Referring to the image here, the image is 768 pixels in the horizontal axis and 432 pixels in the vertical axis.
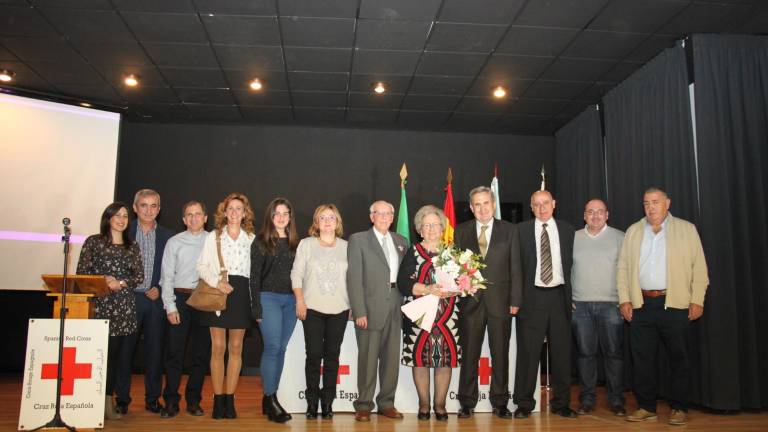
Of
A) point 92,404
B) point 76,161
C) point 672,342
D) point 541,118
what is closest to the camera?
point 92,404

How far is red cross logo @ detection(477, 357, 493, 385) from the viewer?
5.00 meters

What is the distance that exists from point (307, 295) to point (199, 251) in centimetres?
96

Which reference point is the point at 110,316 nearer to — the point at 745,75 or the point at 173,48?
the point at 173,48

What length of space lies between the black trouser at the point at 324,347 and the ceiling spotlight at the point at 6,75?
176 inches

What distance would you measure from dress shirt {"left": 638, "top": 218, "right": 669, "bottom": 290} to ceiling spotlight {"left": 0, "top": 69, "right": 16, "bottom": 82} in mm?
6301

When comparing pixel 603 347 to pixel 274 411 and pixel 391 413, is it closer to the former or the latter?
pixel 391 413

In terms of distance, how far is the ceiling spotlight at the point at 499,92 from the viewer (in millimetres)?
6926

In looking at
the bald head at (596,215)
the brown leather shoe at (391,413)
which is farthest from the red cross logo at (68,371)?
the bald head at (596,215)

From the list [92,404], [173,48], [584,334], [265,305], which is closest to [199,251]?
[265,305]

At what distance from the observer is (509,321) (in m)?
4.70

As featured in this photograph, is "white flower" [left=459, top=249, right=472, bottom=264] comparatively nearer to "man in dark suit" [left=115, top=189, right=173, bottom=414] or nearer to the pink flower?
the pink flower

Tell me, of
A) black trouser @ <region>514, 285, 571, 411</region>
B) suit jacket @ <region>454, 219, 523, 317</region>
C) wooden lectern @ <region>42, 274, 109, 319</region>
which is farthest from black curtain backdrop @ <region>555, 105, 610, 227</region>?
wooden lectern @ <region>42, 274, 109, 319</region>

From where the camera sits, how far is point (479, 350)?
4.61 m

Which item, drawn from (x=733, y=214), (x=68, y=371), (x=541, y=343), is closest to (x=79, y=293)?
(x=68, y=371)
